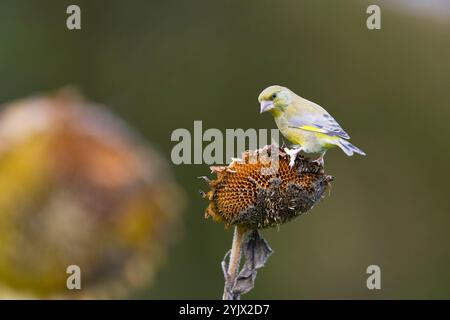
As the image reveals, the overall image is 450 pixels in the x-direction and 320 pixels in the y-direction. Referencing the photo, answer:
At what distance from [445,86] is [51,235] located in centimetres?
469

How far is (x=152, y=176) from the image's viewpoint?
2.00 m

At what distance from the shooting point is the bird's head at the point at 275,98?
2.22m

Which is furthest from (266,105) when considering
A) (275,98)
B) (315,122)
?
(315,122)

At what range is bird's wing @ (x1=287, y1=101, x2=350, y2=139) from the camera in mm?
2176

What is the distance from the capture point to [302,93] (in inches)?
214

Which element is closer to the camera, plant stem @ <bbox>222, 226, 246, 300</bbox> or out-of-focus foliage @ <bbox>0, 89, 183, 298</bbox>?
out-of-focus foliage @ <bbox>0, 89, 183, 298</bbox>

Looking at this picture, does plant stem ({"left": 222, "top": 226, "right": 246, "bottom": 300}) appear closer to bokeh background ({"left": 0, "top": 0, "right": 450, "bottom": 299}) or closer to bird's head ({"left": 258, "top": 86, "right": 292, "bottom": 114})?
bird's head ({"left": 258, "top": 86, "right": 292, "bottom": 114})

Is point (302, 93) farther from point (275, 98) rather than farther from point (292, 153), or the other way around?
point (292, 153)

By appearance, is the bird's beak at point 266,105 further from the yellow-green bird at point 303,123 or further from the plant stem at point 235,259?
the plant stem at point 235,259

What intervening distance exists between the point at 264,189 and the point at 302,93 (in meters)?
3.59

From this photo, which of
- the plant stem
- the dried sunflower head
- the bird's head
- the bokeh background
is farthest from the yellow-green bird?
the bokeh background

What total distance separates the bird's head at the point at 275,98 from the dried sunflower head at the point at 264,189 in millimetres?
233

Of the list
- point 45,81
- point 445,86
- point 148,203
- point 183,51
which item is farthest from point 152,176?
point 445,86

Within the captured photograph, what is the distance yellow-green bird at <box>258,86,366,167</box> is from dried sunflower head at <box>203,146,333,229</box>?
0.17m
